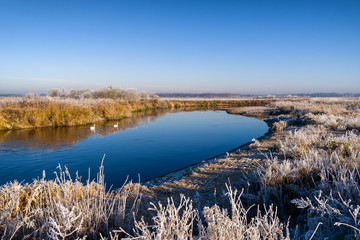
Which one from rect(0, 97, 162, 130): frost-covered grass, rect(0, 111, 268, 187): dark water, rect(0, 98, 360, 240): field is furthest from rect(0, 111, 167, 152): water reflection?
rect(0, 98, 360, 240): field

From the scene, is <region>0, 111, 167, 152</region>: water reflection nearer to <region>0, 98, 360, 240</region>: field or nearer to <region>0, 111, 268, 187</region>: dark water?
<region>0, 111, 268, 187</region>: dark water

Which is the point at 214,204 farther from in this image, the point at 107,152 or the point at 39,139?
the point at 39,139

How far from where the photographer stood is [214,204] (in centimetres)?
371

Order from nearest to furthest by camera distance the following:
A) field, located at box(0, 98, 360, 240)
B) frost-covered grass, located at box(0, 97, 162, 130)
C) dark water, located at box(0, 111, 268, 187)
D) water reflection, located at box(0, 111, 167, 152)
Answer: field, located at box(0, 98, 360, 240) < dark water, located at box(0, 111, 268, 187) < water reflection, located at box(0, 111, 167, 152) < frost-covered grass, located at box(0, 97, 162, 130)

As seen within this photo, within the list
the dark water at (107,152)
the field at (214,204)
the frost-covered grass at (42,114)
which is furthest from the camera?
the frost-covered grass at (42,114)

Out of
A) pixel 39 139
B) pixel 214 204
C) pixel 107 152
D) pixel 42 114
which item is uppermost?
pixel 42 114

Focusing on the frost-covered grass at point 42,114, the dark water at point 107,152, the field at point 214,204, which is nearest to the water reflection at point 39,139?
Answer: the dark water at point 107,152

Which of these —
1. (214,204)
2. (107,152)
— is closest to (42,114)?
(107,152)

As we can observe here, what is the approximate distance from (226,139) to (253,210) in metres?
8.98

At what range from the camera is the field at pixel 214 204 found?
210cm

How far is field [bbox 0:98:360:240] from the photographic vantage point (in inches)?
82.6

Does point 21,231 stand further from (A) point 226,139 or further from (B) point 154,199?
(A) point 226,139

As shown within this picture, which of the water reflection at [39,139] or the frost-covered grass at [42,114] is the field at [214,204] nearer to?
the water reflection at [39,139]

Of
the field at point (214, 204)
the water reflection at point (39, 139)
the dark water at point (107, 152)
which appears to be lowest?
the dark water at point (107, 152)
